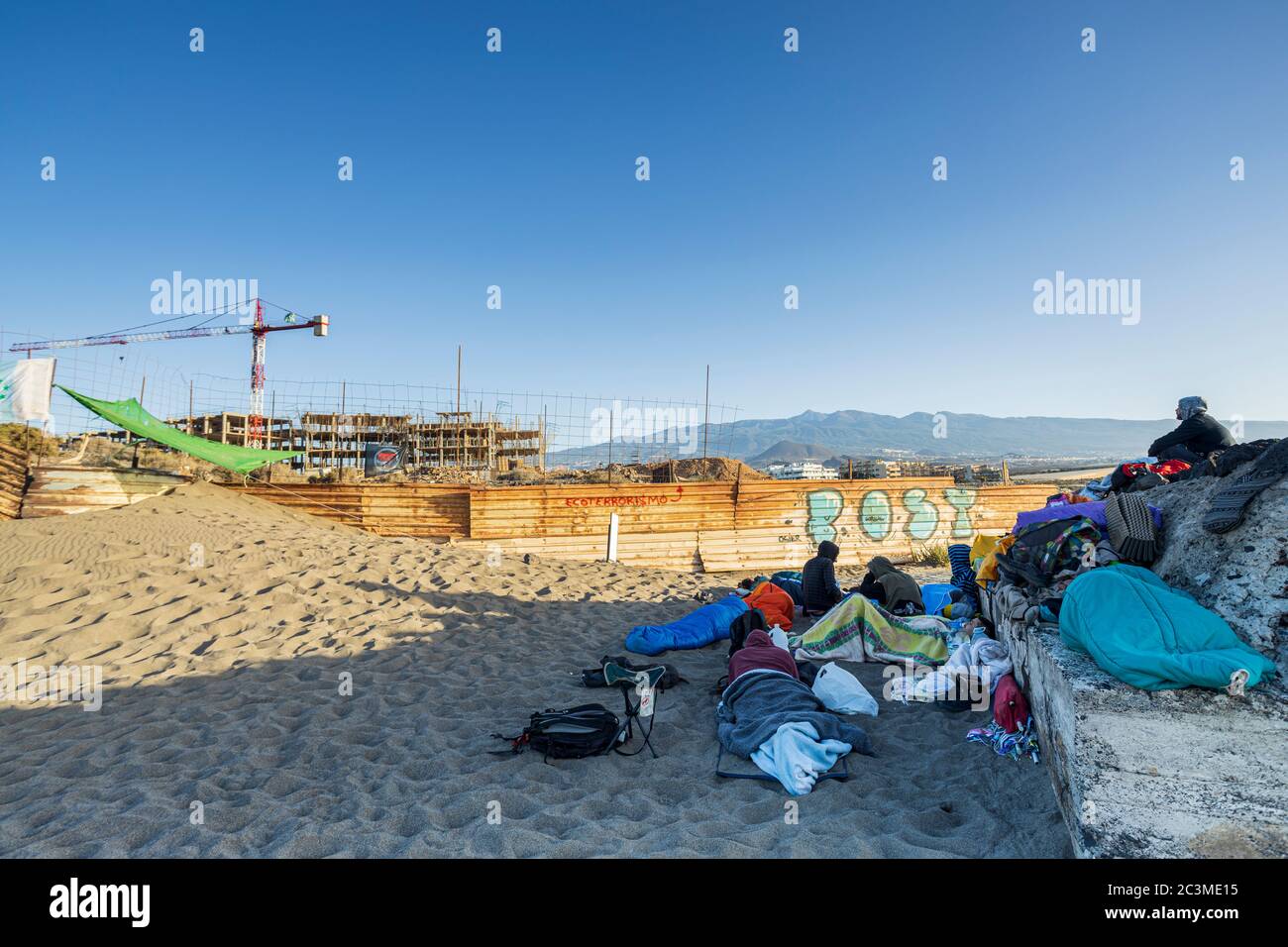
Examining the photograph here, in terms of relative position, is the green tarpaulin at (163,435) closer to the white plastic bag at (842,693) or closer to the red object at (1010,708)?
the white plastic bag at (842,693)

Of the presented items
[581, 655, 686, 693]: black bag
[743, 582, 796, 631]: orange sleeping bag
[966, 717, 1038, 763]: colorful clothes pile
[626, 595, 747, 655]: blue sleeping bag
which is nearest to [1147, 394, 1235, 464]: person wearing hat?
[966, 717, 1038, 763]: colorful clothes pile

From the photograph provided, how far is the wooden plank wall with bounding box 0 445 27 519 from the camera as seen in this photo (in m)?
10.9

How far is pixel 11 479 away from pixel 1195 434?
1718cm

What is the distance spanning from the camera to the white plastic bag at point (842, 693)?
4605 millimetres

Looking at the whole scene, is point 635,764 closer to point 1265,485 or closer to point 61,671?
point 1265,485

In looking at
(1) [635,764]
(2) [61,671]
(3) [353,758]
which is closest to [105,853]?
(3) [353,758]

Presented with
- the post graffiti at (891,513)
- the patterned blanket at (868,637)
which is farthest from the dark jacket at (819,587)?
the post graffiti at (891,513)

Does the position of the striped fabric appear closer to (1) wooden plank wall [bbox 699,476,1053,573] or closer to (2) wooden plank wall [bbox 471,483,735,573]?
(1) wooden plank wall [bbox 699,476,1053,573]

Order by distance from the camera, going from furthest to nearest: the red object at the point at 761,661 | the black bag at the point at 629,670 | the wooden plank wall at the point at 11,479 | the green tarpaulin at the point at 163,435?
the green tarpaulin at the point at 163,435 < the wooden plank wall at the point at 11,479 < the black bag at the point at 629,670 < the red object at the point at 761,661

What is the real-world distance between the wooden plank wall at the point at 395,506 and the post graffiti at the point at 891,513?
7866 mm

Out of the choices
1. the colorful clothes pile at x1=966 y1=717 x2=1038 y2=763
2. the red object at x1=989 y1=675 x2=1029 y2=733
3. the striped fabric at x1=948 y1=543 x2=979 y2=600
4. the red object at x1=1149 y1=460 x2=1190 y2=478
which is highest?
the red object at x1=1149 y1=460 x2=1190 y2=478

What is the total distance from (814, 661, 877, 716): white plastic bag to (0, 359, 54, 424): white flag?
15.0m

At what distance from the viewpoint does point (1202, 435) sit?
5383 mm

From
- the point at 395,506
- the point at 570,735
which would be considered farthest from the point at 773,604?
the point at 395,506
